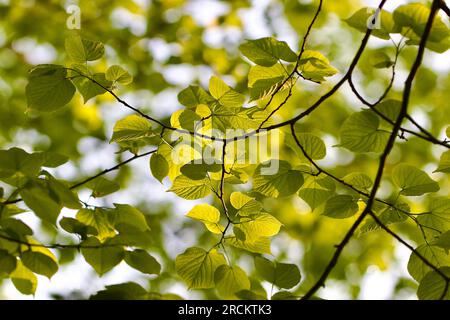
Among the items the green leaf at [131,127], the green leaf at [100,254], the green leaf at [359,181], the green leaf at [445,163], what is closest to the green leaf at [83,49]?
the green leaf at [131,127]

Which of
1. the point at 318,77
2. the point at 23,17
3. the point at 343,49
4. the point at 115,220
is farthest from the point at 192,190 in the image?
the point at 343,49

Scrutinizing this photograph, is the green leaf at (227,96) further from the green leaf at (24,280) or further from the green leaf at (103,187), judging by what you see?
the green leaf at (24,280)

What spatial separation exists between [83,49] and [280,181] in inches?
18.6

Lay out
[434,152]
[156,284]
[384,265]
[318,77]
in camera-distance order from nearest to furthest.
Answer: [318,77]
[156,284]
[384,265]
[434,152]

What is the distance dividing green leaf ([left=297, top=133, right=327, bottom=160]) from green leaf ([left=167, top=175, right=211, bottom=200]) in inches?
8.5

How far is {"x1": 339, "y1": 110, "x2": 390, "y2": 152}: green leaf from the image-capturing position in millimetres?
955

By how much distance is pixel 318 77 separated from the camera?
3.15 feet

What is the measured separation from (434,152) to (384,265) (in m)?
1.06

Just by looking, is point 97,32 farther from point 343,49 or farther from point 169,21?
point 343,49

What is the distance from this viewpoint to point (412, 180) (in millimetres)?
1005

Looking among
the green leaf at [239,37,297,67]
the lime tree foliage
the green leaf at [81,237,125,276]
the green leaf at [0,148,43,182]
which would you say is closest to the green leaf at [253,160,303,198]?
the lime tree foliage

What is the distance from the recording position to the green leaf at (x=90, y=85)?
98cm

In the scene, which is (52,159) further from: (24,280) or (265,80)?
(265,80)

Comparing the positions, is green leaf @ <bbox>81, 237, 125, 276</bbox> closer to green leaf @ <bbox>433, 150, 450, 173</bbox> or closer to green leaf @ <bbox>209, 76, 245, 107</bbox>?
green leaf @ <bbox>209, 76, 245, 107</bbox>
